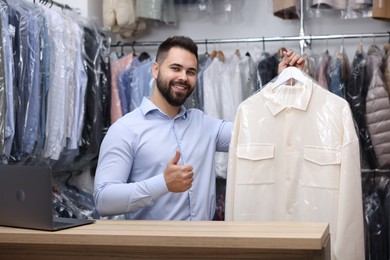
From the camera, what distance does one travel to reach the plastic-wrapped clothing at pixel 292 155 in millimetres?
2910

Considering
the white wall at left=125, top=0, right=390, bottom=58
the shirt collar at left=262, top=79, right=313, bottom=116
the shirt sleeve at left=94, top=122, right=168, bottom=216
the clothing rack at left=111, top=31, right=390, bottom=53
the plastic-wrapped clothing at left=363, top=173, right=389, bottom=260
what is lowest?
the plastic-wrapped clothing at left=363, top=173, right=389, bottom=260

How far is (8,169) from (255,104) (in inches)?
47.3

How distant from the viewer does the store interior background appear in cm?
496

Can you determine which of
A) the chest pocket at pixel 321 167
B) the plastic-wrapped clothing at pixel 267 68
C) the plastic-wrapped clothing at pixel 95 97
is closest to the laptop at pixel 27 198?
the chest pocket at pixel 321 167

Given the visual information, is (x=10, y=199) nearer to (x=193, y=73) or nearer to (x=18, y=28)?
(x=193, y=73)

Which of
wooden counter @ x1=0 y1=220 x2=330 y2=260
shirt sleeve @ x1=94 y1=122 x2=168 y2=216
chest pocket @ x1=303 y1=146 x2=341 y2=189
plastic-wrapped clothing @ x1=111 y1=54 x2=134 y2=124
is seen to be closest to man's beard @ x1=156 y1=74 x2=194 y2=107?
shirt sleeve @ x1=94 y1=122 x2=168 y2=216

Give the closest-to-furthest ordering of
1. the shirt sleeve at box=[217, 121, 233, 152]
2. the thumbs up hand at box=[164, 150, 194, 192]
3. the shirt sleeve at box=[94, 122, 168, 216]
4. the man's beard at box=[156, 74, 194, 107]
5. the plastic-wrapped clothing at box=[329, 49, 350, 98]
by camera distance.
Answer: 1. the thumbs up hand at box=[164, 150, 194, 192]
2. the shirt sleeve at box=[94, 122, 168, 216]
3. the man's beard at box=[156, 74, 194, 107]
4. the shirt sleeve at box=[217, 121, 233, 152]
5. the plastic-wrapped clothing at box=[329, 49, 350, 98]

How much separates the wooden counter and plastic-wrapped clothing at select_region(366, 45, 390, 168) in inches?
85.0

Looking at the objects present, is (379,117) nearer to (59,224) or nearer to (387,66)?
(387,66)

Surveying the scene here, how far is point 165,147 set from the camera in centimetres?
312

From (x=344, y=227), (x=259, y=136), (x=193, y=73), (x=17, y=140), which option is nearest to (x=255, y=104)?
(x=259, y=136)

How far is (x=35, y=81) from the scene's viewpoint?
3.95 m

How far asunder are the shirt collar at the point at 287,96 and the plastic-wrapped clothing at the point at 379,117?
1388 millimetres

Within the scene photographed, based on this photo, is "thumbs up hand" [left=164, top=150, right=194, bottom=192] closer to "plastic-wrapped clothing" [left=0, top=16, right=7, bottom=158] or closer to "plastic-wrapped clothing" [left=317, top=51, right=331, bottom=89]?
"plastic-wrapped clothing" [left=0, top=16, right=7, bottom=158]
